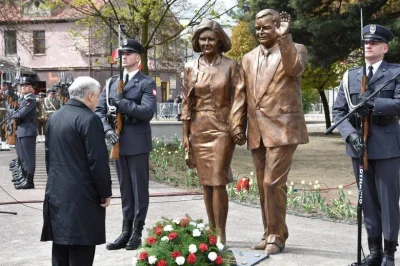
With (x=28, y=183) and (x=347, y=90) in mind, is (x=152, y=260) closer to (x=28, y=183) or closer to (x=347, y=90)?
(x=347, y=90)

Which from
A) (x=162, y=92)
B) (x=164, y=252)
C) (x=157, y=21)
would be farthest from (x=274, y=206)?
(x=162, y=92)

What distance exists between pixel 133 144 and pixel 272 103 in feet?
5.04

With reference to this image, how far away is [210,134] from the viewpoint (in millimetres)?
6129

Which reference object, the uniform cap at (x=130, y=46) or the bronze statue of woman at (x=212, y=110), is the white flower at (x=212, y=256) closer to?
the bronze statue of woman at (x=212, y=110)

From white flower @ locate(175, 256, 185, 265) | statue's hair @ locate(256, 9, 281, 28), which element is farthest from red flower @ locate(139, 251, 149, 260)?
statue's hair @ locate(256, 9, 281, 28)

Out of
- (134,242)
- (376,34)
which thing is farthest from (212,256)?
(376,34)

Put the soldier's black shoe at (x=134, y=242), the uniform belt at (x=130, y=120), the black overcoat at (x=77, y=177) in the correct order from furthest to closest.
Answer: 1. the uniform belt at (x=130, y=120)
2. the soldier's black shoe at (x=134, y=242)
3. the black overcoat at (x=77, y=177)

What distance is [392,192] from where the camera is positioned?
222 inches

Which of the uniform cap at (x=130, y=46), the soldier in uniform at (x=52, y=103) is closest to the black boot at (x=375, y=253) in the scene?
the uniform cap at (x=130, y=46)

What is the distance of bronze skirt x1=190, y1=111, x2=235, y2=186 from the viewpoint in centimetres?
607

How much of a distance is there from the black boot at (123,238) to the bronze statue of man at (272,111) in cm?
147

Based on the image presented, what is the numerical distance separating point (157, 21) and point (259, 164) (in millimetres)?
12997

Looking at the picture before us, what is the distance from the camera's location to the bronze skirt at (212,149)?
19.9 ft

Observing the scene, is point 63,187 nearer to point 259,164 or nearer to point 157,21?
point 259,164
